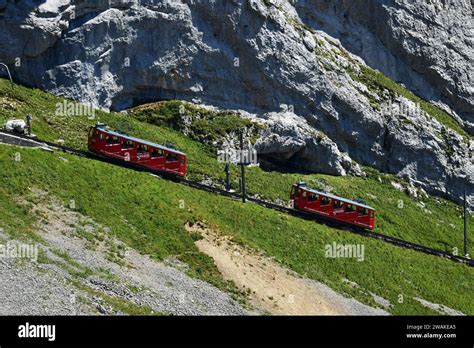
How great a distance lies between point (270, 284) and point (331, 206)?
17.8 metres

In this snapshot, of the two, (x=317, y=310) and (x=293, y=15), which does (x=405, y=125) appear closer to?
(x=293, y=15)

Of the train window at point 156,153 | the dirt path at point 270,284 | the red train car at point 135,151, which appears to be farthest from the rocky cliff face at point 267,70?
the dirt path at point 270,284

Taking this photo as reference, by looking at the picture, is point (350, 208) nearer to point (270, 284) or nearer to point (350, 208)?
point (350, 208)

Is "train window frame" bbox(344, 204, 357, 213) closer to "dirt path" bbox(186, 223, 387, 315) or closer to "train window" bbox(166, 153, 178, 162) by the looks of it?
"dirt path" bbox(186, 223, 387, 315)

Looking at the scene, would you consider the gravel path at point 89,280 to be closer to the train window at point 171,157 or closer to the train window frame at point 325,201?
the train window at point 171,157

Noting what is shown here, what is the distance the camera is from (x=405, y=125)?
82875 mm

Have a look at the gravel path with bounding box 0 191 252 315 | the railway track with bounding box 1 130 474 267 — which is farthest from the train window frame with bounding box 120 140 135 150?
the gravel path with bounding box 0 191 252 315

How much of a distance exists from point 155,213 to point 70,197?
573cm

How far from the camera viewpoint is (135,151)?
180ft

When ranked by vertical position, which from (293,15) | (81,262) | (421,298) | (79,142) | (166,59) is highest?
(293,15)

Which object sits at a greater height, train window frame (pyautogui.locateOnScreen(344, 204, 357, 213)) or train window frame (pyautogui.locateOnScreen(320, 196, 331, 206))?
train window frame (pyautogui.locateOnScreen(320, 196, 331, 206))

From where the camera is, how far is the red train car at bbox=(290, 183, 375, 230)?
59469mm

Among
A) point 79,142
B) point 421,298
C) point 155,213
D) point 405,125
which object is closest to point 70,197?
point 155,213

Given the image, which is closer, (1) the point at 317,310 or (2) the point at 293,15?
(1) the point at 317,310
